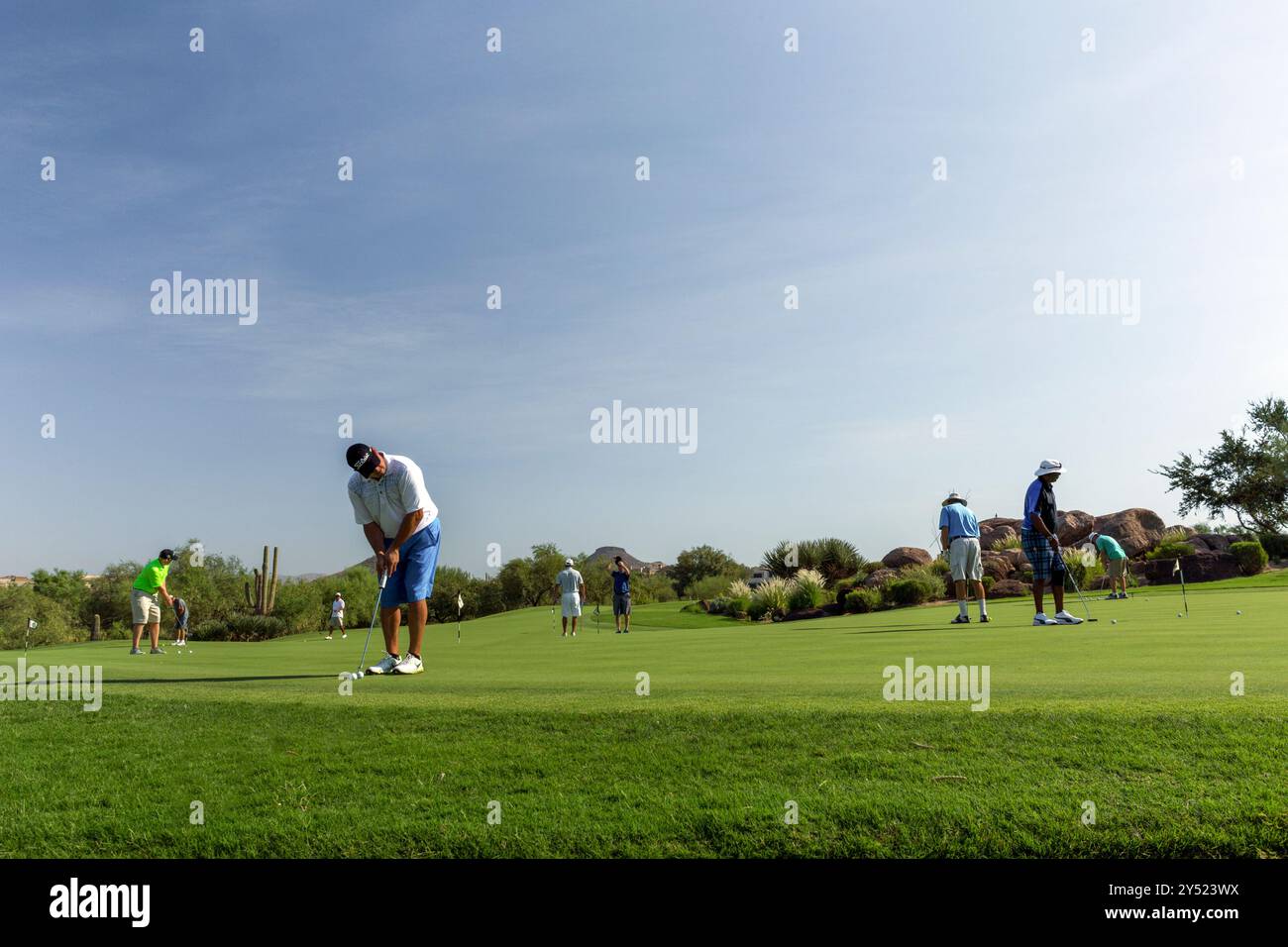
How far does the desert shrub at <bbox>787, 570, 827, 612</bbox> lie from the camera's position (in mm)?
29047

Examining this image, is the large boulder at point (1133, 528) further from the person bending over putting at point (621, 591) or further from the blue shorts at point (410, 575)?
the blue shorts at point (410, 575)

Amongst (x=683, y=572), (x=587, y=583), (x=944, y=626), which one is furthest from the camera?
(x=683, y=572)

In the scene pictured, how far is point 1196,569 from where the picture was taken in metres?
30.6

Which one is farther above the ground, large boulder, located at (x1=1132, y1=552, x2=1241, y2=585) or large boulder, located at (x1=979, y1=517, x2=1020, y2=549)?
large boulder, located at (x1=979, y1=517, x2=1020, y2=549)

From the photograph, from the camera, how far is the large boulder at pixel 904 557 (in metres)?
37.4

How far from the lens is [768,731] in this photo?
5895 mm

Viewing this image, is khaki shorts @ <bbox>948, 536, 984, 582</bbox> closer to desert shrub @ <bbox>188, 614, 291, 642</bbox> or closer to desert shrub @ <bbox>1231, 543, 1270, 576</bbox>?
desert shrub @ <bbox>1231, 543, 1270, 576</bbox>

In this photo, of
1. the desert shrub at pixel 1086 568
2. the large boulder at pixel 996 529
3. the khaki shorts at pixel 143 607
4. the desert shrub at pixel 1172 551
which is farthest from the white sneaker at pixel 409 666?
the large boulder at pixel 996 529

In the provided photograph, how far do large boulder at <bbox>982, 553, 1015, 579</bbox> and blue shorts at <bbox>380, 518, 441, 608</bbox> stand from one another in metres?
27.3

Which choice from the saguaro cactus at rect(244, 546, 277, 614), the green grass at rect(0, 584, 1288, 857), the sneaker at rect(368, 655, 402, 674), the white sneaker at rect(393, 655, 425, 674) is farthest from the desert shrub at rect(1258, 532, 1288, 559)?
the saguaro cactus at rect(244, 546, 277, 614)

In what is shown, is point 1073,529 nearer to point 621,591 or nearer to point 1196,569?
point 1196,569
